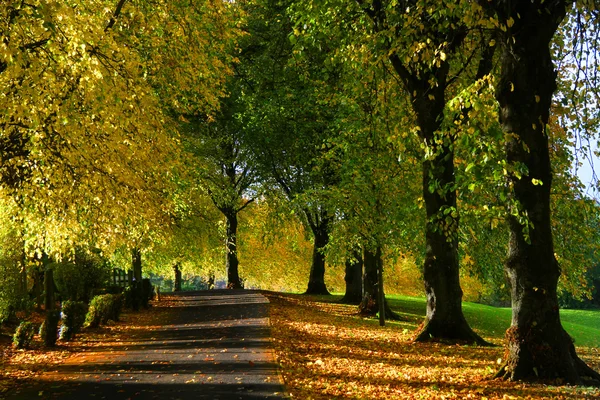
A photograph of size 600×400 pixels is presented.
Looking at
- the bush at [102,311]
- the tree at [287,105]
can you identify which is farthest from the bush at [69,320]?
the tree at [287,105]

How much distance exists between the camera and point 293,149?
2325 centimetres

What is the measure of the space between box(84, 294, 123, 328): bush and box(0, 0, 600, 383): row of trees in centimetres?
268

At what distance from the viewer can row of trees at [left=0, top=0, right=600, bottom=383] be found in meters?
7.40

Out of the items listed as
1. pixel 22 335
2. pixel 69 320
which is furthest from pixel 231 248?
pixel 22 335

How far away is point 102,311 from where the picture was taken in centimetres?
1644

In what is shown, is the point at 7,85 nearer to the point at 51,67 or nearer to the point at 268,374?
the point at 51,67

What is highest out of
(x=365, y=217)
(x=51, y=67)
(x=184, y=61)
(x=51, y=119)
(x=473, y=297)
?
(x=184, y=61)

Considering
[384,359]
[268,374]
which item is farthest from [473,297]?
[268,374]

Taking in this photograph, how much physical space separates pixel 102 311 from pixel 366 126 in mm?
9489

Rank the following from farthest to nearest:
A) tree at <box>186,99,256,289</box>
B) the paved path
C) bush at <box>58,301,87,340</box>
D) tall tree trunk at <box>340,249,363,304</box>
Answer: tall tree trunk at <box>340,249,363,304</box>
tree at <box>186,99,256,289</box>
bush at <box>58,301,87,340</box>
the paved path

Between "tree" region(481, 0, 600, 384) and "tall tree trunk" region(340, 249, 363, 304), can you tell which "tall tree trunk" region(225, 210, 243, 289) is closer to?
"tall tree trunk" region(340, 249, 363, 304)

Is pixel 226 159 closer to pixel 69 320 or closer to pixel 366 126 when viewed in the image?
pixel 366 126

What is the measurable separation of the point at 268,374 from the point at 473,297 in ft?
121

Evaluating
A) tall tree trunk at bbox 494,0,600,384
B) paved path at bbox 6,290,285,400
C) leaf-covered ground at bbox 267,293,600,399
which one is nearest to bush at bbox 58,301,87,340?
paved path at bbox 6,290,285,400
